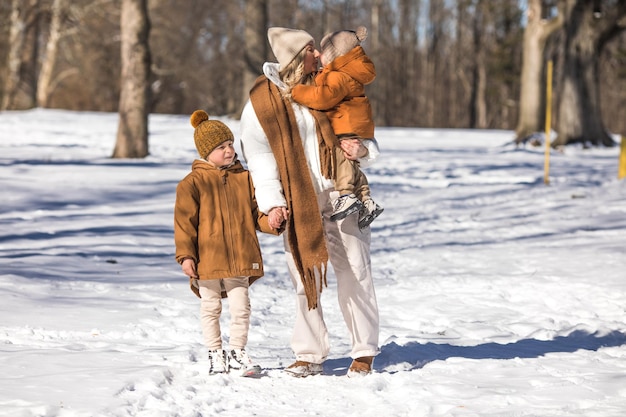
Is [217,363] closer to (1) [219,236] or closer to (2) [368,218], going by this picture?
(1) [219,236]

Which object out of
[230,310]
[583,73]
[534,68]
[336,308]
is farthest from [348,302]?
[534,68]

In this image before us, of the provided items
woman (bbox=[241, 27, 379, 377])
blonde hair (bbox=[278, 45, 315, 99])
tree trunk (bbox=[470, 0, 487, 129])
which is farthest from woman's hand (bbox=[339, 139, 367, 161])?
tree trunk (bbox=[470, 0, 487, 129])

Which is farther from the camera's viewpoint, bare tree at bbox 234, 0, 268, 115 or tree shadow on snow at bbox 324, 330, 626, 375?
bare tree at bbox 234, 0, 268, 115

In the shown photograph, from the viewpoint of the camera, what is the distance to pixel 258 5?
26.7 m

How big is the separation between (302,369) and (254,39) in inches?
880

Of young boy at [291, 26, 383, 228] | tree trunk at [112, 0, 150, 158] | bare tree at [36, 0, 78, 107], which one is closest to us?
young boy at [291, 26, 383, 228]

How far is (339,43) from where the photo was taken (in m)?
4.95

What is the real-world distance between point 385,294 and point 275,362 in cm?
252

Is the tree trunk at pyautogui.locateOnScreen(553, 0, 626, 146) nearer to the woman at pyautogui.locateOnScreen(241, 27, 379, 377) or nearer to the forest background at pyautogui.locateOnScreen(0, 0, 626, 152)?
the forest background at pyautogui.locateOnScreen(0, 0, 626, 152)

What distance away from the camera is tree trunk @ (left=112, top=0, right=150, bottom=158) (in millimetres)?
17234

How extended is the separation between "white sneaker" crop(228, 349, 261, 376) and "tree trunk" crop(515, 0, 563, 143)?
21.8 meters

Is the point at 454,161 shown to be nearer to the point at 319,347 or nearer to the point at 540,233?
the point at 540,233

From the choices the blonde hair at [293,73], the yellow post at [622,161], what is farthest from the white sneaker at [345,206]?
the yellow post at [622,161]

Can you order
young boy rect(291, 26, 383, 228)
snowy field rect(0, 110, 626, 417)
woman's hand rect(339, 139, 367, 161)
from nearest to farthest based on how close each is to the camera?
snowy field rect(0, 110, 626, 417) → young boy rect(291, 26, 383, 228) → woman's hand rect(339, 139, 367, 161)
